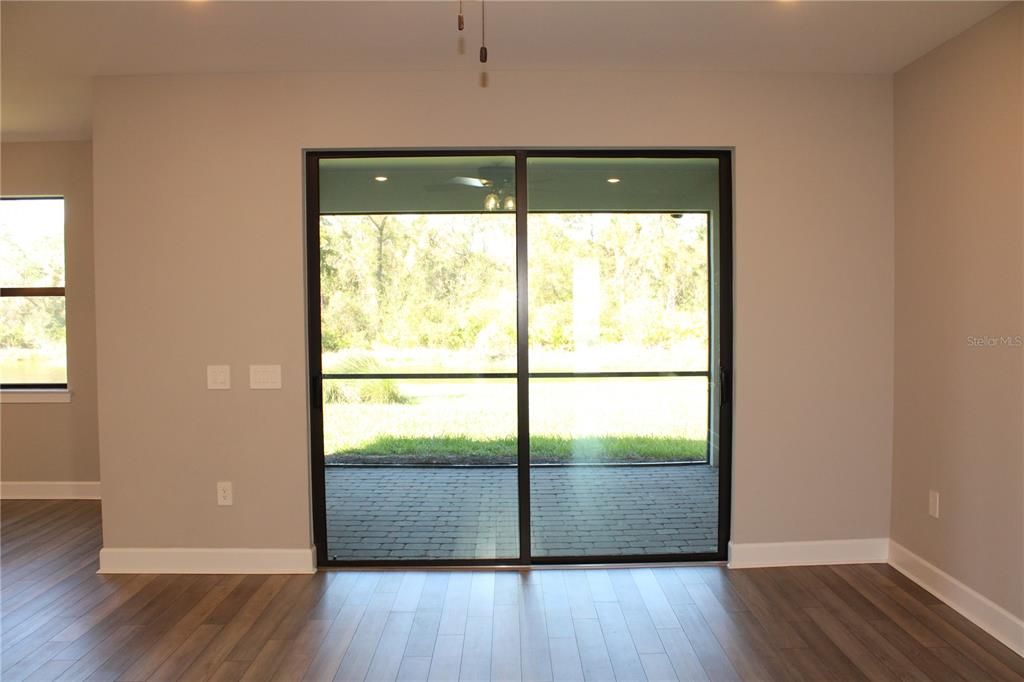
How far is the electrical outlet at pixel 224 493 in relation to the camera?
360cm

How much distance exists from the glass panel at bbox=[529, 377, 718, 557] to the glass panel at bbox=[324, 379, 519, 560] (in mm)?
185

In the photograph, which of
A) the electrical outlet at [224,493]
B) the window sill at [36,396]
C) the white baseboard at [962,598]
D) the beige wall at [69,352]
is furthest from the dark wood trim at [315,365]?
the white baseboard at [962,598]

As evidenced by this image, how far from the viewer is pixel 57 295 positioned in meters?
5.10

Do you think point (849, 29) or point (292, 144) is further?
point (292, 144)

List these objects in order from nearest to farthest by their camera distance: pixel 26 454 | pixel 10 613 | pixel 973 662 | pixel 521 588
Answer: pixel 973 662 → pixel 10 613 → pixel 521 588 → pixel 26 454

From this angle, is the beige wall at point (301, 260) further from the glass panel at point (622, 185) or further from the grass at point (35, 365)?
the grass at point (35, 365)

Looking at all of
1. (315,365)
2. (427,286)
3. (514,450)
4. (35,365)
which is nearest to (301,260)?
(315,365)

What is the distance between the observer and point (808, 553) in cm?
363

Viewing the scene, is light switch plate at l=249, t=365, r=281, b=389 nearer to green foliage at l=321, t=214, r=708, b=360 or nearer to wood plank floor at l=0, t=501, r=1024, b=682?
green foliage at l=321, t=214, r=708, b=360

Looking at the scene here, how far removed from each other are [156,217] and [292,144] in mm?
861

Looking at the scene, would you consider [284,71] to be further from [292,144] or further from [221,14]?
[221,14]

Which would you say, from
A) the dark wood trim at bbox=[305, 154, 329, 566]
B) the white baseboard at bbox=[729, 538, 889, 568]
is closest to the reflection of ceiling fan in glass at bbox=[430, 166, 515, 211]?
the dark wood trim at bbox=[305, 154, 329, 566]

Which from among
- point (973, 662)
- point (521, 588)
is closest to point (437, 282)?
point (521, 588)

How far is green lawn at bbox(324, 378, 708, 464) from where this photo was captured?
3680 millimetres
